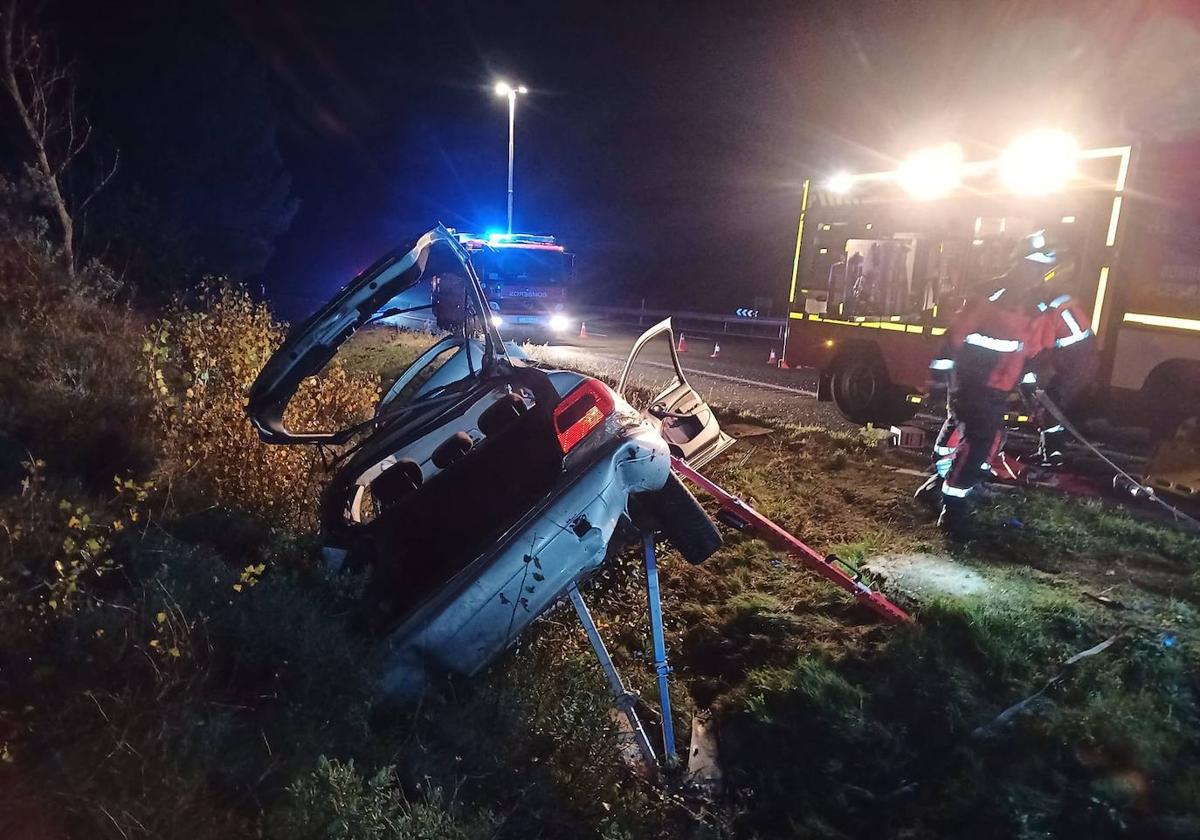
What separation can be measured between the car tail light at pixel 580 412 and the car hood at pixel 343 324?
1.48 feet

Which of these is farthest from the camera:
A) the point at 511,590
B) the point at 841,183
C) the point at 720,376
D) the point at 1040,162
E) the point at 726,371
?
the point at 726,371

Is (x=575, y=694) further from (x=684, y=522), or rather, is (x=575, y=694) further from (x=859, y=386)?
(x=859, y=386)

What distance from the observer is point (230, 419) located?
4281mm

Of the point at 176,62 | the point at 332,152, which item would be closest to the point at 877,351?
the point at 176,62

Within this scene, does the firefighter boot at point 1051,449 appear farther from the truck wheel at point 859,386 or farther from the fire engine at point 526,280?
the fire engine at point 526,280

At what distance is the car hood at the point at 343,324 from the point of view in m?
3.18

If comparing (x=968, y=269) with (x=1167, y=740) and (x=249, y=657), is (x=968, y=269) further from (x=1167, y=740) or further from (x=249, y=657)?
(x=249, y=657)

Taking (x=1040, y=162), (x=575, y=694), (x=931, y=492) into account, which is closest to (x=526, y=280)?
(x=1040, y=162)

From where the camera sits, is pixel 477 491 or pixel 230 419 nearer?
pixel 477 491

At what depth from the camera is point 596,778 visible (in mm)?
2855

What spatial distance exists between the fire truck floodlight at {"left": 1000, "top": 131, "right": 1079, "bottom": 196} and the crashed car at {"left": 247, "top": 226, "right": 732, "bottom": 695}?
5516mm

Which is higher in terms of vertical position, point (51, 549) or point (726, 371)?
point (51, 549)

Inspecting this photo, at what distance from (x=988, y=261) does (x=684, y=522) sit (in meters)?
6.52

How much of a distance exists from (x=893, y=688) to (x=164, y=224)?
15.5 meters
